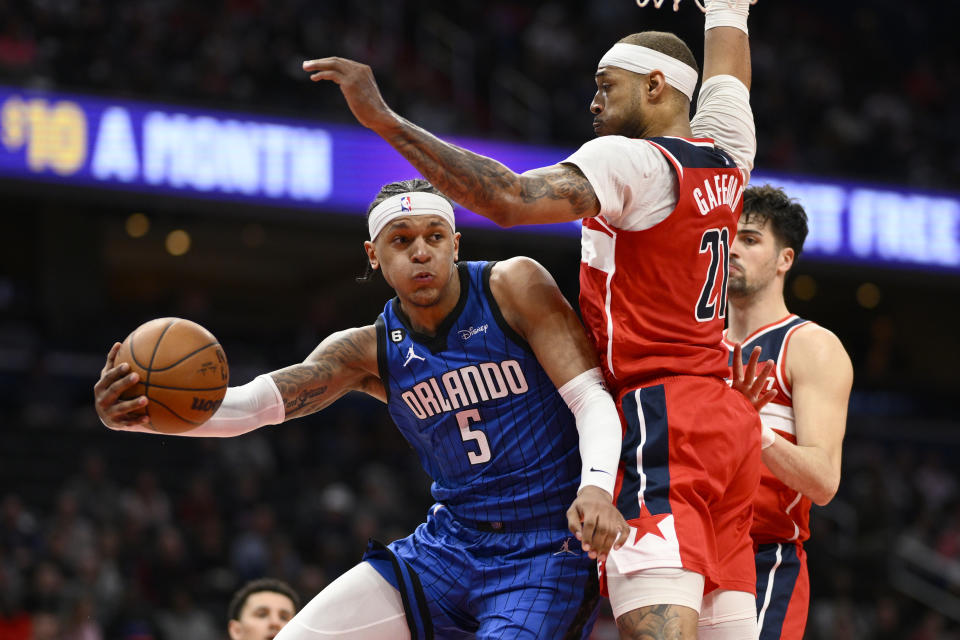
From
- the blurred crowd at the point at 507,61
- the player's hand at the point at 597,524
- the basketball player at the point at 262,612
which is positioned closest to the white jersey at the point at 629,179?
the player's hand at the point at 597,524

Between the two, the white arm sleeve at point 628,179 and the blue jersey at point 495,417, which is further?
the blue jersey at point 495,417

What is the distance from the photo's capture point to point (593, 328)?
379 centimetres

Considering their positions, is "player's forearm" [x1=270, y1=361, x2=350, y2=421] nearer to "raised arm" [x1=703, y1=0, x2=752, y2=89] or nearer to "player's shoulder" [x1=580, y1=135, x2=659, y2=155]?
"player's shoulder" [x1=580, y1=135, x2=659, y2=155]

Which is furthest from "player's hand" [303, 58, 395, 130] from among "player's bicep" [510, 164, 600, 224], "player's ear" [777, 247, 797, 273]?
"player's ear" [777, 247, 797, 273]

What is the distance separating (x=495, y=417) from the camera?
4027 millimetres

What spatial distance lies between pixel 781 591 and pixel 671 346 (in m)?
1.44

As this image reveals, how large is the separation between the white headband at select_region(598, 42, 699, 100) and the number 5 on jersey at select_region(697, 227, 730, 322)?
503 millimetres

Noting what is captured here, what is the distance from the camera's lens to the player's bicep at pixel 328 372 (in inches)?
169

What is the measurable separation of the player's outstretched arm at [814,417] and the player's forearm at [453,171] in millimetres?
1371

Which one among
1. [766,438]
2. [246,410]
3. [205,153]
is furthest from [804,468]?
[205,153]

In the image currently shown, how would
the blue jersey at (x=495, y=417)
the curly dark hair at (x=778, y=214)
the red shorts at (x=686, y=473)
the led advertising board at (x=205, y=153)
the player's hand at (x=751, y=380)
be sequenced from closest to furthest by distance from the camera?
the red shorts at (x=686, y=473) < the player's hand at (x=751, y=380) < the blue jersey at (x=495, y=417) < the curly dark hair at (x=778, y=214) < the led advertising board at (x=205, y=153)

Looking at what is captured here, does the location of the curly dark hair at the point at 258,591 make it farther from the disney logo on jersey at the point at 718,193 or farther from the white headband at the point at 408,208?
the disney logo on jersey at the point at 718,193

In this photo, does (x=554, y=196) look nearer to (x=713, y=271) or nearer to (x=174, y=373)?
(x=713, y=271)

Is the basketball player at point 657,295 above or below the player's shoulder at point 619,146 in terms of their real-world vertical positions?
below
